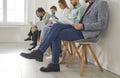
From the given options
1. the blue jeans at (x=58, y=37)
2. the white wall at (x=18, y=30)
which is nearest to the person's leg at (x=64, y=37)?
the blue jeans at (x=58, y=37)

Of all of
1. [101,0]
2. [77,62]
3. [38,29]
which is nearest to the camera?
[101,0]

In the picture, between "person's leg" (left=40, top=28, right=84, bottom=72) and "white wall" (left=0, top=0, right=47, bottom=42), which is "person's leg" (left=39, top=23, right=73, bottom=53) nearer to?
"person's leg" (left=40, top=28, right=84, bottom=72)

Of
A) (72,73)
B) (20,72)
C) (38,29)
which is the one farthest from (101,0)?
(38,29)

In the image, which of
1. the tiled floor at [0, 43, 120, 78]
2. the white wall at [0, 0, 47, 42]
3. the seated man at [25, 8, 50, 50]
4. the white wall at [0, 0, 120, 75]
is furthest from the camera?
the white wall at [0, 0, 47, 42]

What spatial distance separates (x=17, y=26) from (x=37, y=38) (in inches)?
72.7

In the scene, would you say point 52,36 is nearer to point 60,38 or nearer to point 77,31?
point 60,38

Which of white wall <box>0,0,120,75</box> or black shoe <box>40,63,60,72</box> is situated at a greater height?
white wall <box>0,0,120,75</box>

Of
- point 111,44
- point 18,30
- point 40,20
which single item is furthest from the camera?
point 18,30

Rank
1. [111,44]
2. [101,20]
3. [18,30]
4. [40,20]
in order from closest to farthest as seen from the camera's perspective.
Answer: [101,20] < [111,44] < [40,20] < [18,30]

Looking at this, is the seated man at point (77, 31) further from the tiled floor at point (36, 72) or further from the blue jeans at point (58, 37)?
the tiled floor at point (36, 72)

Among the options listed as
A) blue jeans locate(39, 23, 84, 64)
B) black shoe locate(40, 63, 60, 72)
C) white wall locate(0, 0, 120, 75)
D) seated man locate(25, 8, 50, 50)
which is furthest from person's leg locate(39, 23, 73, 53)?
seated man locate(25, 8, 50, 50)

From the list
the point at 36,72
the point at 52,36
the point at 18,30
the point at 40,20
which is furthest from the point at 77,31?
the point at 18,30

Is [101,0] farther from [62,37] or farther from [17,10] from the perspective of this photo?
[17,10]

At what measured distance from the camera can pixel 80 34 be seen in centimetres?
291
